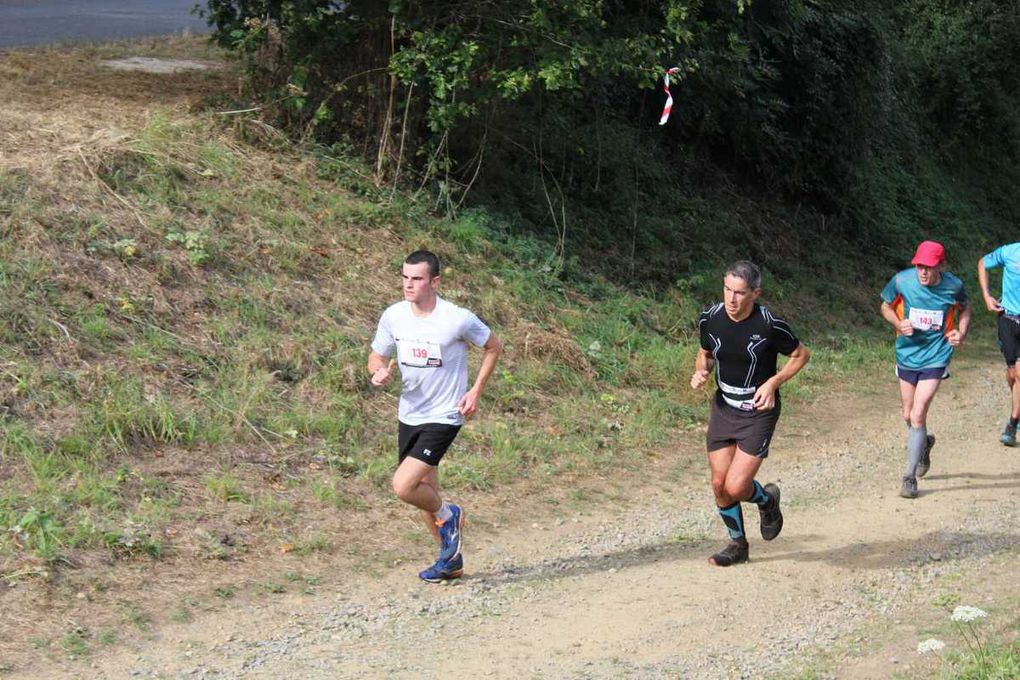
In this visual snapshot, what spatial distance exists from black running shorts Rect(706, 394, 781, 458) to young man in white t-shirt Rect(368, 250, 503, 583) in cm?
144

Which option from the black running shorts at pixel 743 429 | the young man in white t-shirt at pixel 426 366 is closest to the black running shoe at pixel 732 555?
the black running shorts at pixel 743 429

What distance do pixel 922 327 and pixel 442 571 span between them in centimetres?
415

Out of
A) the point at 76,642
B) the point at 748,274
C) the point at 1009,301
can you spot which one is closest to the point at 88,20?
the point at 1009,301

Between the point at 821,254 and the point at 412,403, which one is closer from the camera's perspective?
the point at 412,403

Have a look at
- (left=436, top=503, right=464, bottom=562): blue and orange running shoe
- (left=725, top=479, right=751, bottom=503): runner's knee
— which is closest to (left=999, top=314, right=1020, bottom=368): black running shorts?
(left=725, top=479, right=751, bottom=503): runner's knee

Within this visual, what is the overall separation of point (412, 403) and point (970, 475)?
5225mm

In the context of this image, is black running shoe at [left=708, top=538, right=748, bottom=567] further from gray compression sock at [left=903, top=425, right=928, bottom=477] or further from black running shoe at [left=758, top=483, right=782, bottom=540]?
gray compression sock at [left=903, top=425, right=928, bottom=477]

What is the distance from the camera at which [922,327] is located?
30.9ft

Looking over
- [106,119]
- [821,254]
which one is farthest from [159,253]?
[821,254]

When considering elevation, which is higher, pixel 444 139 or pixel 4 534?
pixel 444 139

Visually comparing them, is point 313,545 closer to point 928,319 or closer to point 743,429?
point 743,429

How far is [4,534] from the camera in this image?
291 inches

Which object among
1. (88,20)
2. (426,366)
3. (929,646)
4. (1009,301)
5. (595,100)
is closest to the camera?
(929,646)

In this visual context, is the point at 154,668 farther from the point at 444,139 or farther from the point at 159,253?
the point at 444,139
